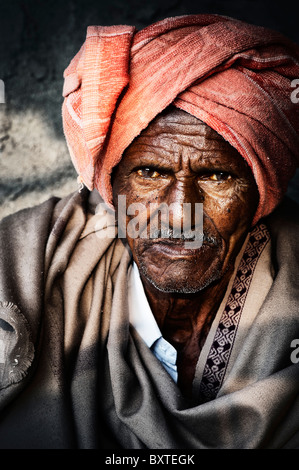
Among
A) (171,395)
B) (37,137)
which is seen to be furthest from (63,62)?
(171,395)

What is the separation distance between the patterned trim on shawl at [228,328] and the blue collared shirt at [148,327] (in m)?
0.12

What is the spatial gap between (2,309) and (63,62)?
1191 millimetres

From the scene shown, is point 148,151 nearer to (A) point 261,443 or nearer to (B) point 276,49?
(B) point 276,49

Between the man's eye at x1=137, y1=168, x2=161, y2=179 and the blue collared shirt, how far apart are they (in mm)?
327

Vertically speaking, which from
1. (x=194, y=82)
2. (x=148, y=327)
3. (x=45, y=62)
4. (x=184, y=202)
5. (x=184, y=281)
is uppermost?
(x=194, y=82)

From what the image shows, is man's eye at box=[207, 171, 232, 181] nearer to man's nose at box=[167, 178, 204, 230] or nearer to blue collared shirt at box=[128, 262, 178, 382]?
man's nose at box=[167, 178, 204, 230]

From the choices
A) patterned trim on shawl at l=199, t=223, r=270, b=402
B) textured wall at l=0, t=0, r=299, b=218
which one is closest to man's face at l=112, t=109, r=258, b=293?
patterned trim on shawl at l=199, t=223, r=270, b=402

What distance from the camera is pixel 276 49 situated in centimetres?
141

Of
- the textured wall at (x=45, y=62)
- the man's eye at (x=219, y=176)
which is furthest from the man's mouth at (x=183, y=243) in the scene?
the textured wall at (x=45, y=62)

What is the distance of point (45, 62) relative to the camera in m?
Result: 2.13

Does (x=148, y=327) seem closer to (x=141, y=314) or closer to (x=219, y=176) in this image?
(x=141, y=314)

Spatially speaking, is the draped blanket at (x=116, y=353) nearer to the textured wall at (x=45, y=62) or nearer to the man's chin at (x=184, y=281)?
the man's chin at (x=184, y=281)

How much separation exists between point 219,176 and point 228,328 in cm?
45

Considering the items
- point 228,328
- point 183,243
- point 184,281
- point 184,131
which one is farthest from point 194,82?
point 228,328
